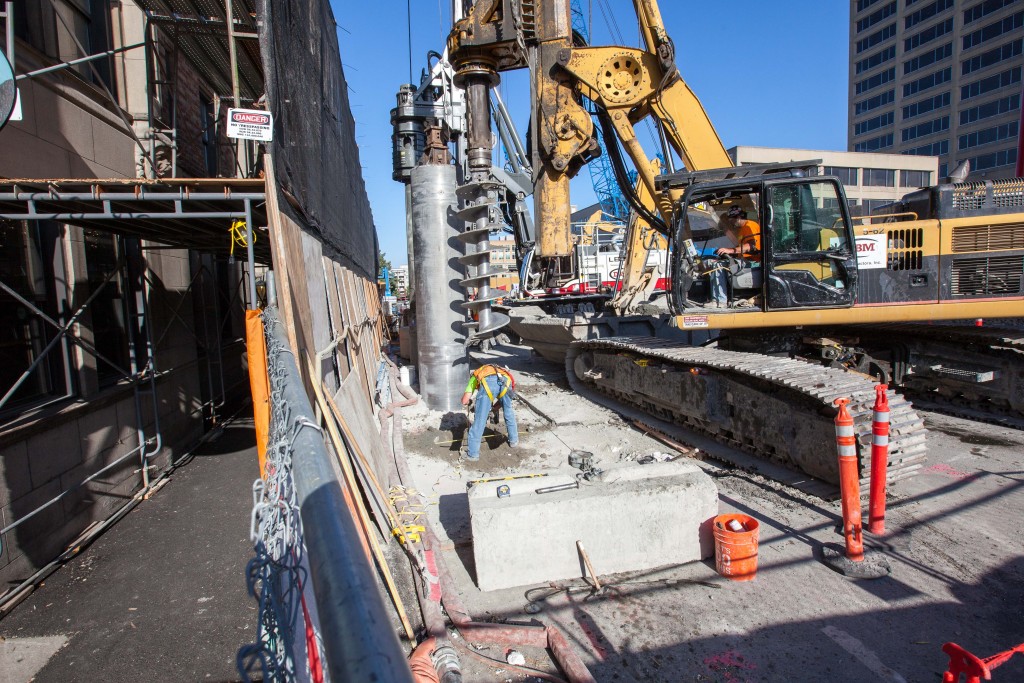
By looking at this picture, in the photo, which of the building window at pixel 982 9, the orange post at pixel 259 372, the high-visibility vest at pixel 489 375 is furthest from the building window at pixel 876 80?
the orange post at pixel 259 372

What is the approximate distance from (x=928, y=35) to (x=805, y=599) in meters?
65.5

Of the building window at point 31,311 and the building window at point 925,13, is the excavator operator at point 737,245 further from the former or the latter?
the building window at point 925,13

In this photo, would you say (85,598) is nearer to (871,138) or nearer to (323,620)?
(323,620)

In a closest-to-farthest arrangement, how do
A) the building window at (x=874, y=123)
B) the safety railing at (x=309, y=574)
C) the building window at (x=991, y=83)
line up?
the safety railing at (x=309, y=574)
the building window at (x=991, y=83)
the building window at (x=874, y=123)

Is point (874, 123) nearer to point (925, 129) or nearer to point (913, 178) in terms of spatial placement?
point (925, 129)

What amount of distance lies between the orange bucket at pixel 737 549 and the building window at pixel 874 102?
219ft

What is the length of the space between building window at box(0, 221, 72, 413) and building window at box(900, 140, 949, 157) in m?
62.4

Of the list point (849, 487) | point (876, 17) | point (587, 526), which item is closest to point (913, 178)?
point (876, 17)

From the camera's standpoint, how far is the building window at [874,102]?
185 feet

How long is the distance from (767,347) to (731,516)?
3892 mm

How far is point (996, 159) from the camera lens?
45.7 metres

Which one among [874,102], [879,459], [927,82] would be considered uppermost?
[874,102]

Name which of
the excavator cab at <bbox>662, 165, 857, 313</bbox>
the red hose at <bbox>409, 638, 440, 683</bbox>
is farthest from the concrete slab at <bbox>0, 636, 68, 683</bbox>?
the excavator cab at <bbox>662, 165, 857, 313</bbox>

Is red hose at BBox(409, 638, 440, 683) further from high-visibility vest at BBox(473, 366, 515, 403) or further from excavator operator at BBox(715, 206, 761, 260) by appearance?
excavator operator at BBox(715, 206, 761, 260)
